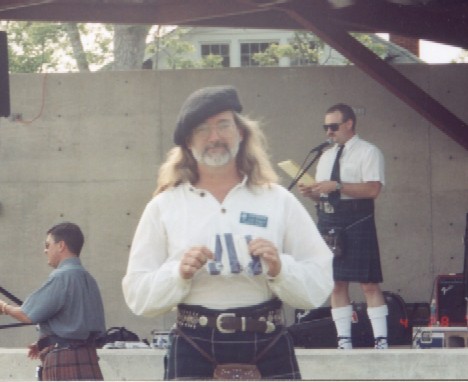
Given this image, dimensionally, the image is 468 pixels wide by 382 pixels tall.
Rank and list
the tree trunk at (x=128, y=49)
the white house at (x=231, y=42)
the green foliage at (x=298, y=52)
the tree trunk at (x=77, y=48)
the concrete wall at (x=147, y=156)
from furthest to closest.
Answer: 1. the white house at (x=231, y=42)
2. the green foliage at (x=298, y=52)
3. the tree trunk at (x=77, y=48)
4. the tree trunk at (x=128, y=49)
5. the concrete wall at (x=147, y=156)

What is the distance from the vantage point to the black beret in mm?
5152

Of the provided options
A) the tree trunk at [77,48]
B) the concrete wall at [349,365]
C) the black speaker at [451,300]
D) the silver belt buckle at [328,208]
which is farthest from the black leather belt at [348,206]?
the tree trunk at [77,48]

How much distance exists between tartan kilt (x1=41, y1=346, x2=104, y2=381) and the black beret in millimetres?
3086

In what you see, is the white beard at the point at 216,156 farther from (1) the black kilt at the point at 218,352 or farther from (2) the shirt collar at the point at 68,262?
(2) the shirt collar at the point at 68,262

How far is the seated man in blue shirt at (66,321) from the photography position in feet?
26.4

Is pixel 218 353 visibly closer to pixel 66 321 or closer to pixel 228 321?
pixel 228 321

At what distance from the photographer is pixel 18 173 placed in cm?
1212

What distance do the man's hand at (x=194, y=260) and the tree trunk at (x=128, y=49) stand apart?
2001 cm

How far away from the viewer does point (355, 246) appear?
1006 cm

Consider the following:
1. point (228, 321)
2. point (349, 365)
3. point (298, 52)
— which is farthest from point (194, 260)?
point (298, 52)

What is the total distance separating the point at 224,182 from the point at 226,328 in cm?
54

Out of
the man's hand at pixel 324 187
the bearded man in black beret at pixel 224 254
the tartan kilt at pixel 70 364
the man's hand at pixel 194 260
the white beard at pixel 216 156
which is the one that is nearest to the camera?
the man's hand at pixel 194 260

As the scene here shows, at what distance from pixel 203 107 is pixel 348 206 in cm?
500

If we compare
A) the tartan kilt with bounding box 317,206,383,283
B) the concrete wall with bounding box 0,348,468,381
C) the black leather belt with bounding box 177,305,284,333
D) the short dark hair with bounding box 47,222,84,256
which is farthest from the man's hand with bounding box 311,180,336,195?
the black leather belt with bounding box 177,305,284,333
